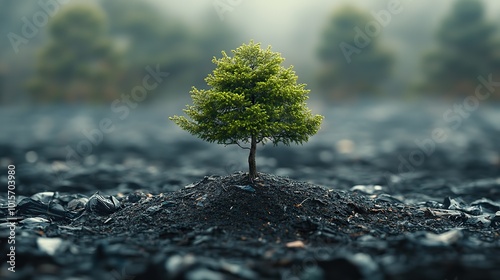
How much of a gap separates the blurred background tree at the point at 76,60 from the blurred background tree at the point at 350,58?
23914 mm

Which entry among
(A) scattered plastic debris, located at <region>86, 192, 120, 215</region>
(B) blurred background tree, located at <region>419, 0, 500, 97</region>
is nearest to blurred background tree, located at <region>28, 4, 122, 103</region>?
(B) blurred background tree, located at <region>419, 0, 500, 97</region>

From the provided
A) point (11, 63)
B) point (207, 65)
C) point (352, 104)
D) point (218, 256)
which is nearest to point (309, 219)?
point (218, 256)

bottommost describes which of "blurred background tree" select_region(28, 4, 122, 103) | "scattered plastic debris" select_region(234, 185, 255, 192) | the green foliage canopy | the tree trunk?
"scattered plastic debris" select_region(234, 185, 255, 192)

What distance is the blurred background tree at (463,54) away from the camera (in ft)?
181

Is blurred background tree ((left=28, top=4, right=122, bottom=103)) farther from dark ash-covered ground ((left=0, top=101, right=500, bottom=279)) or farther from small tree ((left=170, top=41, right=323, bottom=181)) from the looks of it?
small tree ((left=170, top=41, right=323, bottom=181))

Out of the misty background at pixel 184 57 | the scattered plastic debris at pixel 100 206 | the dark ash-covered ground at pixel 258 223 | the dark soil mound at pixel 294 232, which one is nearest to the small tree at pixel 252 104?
the dark soil mound at pixel 294 232

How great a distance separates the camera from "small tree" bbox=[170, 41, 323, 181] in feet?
42.6

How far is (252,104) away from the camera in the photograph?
A: 1344 cm

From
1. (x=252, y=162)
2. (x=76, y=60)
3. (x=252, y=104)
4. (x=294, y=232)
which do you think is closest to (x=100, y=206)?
(x=252, y=162)

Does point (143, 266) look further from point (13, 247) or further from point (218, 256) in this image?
point (13, 247)

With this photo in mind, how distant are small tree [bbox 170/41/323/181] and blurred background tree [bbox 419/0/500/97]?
46348 millimetres

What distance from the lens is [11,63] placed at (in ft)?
251

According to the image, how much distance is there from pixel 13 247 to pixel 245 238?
4800 millimetres

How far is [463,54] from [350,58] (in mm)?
12272
